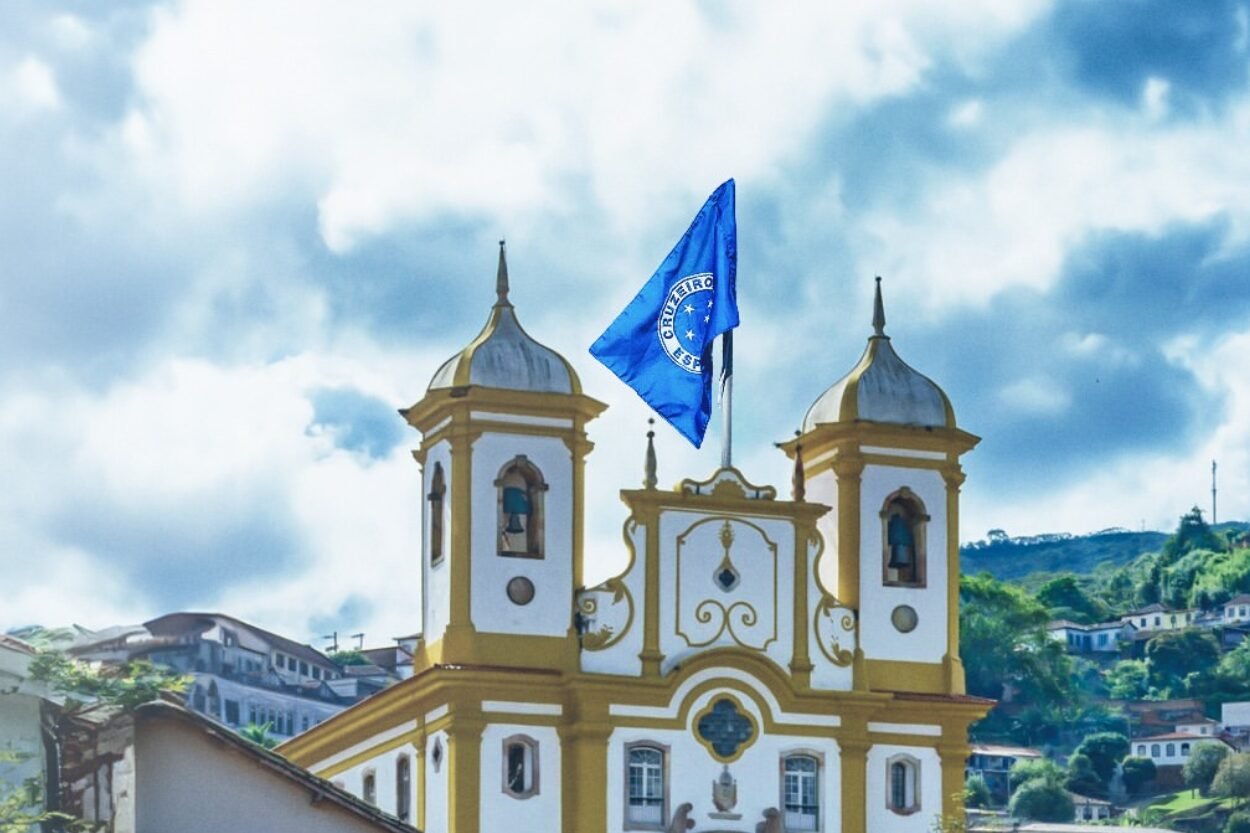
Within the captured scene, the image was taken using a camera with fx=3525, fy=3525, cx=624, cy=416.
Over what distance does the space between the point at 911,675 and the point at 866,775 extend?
8.20ft

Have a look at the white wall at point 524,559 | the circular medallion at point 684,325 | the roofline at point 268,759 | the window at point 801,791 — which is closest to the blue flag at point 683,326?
the circular medallion at point 684,325

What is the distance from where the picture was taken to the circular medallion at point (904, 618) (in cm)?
6594

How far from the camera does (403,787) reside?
211 ft

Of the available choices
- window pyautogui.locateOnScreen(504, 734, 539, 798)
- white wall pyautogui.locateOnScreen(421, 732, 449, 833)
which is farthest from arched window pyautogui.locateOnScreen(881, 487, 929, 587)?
white wall pyautogui.locateOnScreen(421, 732, 449, 833)

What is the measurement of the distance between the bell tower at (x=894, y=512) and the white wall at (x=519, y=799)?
6788mm

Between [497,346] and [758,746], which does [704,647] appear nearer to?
[758,746]

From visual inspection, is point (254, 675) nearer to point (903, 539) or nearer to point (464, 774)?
point (903, 539)

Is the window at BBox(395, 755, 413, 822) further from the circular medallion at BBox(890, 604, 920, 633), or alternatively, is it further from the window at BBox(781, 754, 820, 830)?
the circular medallion at BBox(890, 604, 920, 633)

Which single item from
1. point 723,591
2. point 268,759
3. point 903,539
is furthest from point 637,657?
point 268,759

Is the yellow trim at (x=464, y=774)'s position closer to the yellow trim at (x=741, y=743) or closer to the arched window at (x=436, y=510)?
the arched window at (x=436, y=510)

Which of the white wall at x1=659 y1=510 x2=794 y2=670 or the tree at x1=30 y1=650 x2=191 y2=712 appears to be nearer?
the tree at x1=30 y1=650 x2=191 y2=712

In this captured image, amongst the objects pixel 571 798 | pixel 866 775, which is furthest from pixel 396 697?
pixel 866 775

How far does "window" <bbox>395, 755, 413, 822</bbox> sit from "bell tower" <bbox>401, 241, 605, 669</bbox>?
6.51 feet

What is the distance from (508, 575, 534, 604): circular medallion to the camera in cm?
6309
